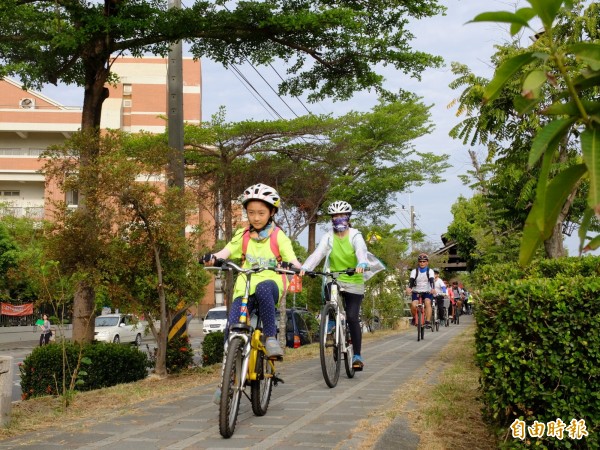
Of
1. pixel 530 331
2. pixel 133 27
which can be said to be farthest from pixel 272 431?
pixel 133 27

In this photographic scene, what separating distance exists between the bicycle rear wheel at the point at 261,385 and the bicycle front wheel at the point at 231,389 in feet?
1.15

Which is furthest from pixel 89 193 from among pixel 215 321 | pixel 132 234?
pixel 215 321

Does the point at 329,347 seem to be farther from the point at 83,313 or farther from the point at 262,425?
the point at 83,313

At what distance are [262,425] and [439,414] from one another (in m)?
1.37

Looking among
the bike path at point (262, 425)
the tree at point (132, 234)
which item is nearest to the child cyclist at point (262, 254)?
the bike path at point (262, 425)

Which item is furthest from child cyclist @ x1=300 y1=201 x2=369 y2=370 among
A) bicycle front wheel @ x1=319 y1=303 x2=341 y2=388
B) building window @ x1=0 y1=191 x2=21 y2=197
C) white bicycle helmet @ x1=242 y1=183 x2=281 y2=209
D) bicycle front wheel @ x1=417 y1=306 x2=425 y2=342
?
building window @ x1=0 y1=191 x2=21 y2=197

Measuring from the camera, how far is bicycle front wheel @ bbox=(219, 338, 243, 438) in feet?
15.8

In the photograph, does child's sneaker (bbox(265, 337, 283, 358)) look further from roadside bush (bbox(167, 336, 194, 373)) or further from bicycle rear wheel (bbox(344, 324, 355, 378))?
roadside bush (bbox(167, 336, 194, 373))

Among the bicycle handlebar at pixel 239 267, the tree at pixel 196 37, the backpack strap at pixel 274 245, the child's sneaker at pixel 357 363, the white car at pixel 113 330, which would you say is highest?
the tree at pixel 196 37

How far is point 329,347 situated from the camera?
7.64 meters

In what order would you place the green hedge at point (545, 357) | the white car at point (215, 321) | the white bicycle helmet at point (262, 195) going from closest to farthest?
the green hedge at point (545, 357), the white bicycle helmet at point (262, 195), the white car at point (215, 321)

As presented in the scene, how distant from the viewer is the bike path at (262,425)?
4723 millimetres

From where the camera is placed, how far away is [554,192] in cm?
112

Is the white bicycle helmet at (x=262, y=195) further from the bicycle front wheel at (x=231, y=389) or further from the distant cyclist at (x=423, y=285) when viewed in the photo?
the distant cyclist at (x=423, y=285)
